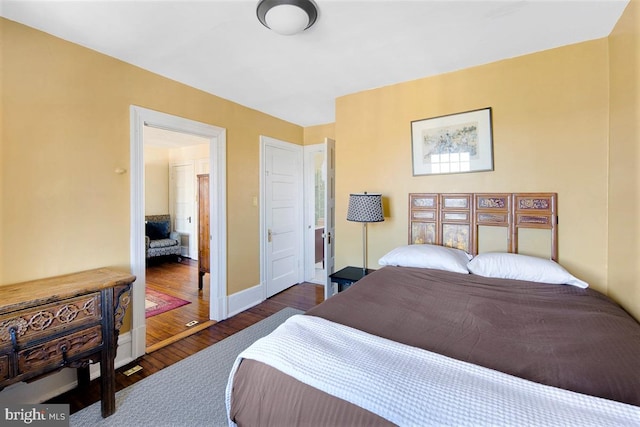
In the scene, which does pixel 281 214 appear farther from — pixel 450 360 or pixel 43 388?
pixel 450 360

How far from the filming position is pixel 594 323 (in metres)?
1.33

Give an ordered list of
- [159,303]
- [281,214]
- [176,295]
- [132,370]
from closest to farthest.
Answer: [132,370], [159,303], [176,295], [281,214]

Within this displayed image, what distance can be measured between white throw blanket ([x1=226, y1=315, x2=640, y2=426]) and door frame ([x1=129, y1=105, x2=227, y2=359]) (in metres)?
1.80

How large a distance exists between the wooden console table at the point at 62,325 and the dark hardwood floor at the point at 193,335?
38 centimetres

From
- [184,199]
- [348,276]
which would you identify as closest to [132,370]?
[348,276]

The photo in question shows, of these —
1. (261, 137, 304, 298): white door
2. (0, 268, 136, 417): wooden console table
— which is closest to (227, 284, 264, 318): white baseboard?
(261, 137, 304, 298): white door

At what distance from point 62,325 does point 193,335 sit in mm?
1353

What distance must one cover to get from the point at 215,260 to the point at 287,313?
1.06m

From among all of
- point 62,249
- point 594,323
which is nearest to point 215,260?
point 62,249

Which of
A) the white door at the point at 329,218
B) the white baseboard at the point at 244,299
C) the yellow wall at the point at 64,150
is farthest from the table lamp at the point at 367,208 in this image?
the yellow wall at the point at 64,150

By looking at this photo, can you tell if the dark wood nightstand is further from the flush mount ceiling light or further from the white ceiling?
the flush mount ceiling light

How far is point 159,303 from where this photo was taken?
11.9 ft

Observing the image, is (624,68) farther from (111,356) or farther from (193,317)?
(193,317)

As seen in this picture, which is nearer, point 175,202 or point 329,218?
point 329,218
